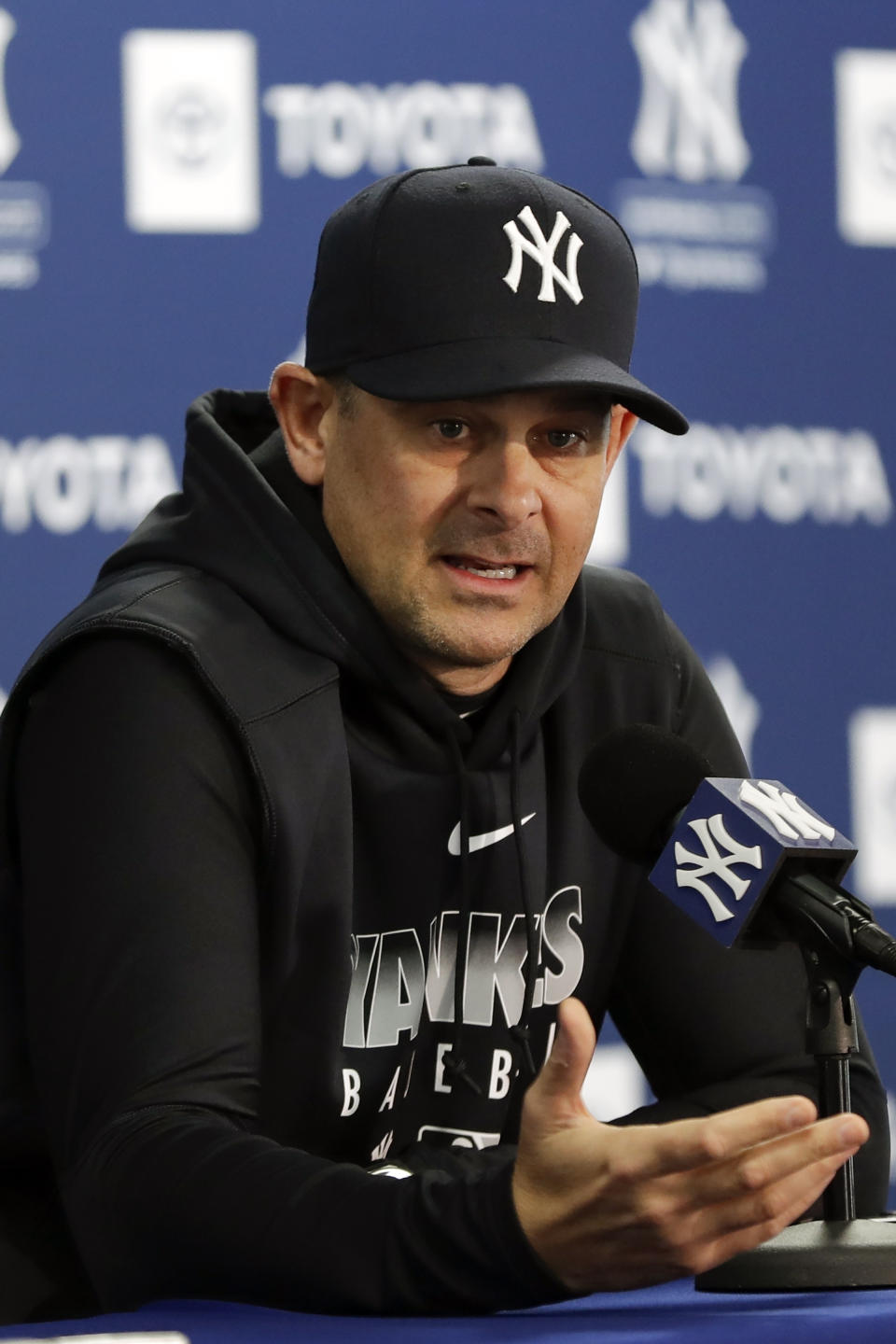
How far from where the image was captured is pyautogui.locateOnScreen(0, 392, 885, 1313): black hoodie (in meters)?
0.97

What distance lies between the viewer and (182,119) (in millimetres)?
2279

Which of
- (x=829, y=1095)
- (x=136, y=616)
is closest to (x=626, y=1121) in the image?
(x=829, y=1095)

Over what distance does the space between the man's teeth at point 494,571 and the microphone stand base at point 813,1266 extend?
1.68ft

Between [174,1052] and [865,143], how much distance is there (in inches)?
74.7

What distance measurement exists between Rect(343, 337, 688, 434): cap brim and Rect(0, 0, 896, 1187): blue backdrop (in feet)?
3.50

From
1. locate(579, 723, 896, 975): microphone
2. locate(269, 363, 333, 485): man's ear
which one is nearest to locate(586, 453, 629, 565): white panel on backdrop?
locate(269, 363, 333, 485): man's ear

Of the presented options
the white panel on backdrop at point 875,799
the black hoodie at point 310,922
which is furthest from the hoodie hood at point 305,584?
the white panel on backdrop at point 875,799

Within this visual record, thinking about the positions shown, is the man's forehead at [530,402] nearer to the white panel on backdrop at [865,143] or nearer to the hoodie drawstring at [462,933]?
the hoodie drawstring at [462,933]

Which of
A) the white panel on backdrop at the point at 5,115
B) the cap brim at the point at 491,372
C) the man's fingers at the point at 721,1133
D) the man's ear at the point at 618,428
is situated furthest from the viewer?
the white panel on backdrop at the point at 5,115

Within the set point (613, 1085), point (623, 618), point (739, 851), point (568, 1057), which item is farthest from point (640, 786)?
point (613, 1085)

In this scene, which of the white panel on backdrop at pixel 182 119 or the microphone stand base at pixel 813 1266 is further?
the white panel on backdrop at pixel 182 119

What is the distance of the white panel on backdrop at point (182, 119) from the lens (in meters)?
2.27

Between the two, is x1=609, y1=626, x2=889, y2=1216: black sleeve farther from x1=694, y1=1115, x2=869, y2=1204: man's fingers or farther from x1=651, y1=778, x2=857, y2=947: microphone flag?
x1=694, y1=1115, x2=869, y2=1204: man's fingers

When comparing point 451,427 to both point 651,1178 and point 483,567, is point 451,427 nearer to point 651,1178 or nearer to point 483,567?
point 483,567
